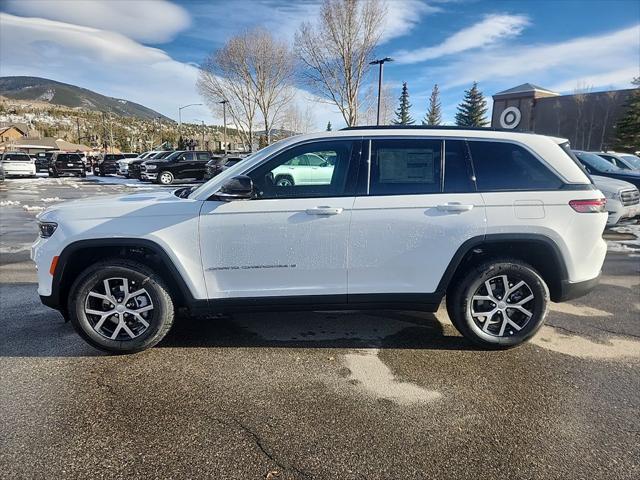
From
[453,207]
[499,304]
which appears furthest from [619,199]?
[453,207]

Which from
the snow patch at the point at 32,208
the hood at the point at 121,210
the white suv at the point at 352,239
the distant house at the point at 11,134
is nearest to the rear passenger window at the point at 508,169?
the white suv at the point at 352,239

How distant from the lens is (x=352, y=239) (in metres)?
3.12

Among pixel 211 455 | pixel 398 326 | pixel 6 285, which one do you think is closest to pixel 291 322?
pixel 398 326

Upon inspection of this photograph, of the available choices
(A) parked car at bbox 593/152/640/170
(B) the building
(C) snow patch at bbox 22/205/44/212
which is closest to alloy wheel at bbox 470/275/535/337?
(A) parked car at bbox 593/152/640/170

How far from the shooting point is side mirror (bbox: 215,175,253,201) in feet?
9.78

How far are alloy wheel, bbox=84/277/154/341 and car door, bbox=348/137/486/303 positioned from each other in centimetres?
175

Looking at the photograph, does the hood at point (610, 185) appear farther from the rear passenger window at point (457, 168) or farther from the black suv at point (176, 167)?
the black suv at point (176, 167)

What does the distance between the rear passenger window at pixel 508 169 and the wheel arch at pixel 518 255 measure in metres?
0.42

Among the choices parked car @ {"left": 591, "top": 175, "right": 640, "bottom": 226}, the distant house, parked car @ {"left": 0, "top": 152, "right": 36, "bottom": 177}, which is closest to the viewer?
parked car @ {"left": 591, "top": 175, "right": 640, "bottom": 226}

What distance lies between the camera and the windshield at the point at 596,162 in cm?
1001

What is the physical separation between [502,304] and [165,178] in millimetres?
21984

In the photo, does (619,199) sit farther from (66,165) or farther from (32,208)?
(66,165)

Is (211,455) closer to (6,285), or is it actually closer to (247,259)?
(247,259)

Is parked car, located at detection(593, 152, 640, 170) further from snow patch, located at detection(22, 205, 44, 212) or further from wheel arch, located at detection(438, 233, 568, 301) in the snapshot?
snow patch, located at detection(22, 205, 44, 212)
